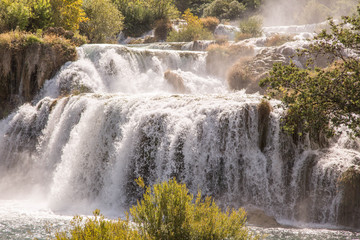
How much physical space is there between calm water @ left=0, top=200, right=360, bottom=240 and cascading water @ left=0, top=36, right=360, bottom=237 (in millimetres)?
914

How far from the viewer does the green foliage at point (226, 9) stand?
47438mm

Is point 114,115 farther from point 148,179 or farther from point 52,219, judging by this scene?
point 52,219

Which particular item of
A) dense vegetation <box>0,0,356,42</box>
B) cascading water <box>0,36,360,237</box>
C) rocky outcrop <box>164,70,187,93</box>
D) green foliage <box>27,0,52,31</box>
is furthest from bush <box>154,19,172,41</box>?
cascading water <box>0,36,360,237</box>

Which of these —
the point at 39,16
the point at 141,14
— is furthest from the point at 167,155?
the point at 141,14

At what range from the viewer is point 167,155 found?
12.1m

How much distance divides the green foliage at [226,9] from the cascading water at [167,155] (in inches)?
1377

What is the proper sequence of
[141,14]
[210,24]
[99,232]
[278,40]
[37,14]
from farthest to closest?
[141,14]
[210,24]
[278,40]
[37,14]
[99,232]

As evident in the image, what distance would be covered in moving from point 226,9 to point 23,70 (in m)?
33.2

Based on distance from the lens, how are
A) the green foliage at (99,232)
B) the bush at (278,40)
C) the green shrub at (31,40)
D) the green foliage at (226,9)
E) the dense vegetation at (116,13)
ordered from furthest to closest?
the green foliage at (226,9) → the bush at (278,40) → the dense vegetation at (116,13) → the green shrub at (31,40) → the green foliage at (99,232)

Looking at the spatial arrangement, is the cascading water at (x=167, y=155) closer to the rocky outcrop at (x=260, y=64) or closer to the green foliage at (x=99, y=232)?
the rocky outcrop at (x=260, y=64)

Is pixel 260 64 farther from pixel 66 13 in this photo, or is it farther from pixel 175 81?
pixel 66 13

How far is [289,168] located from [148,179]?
14.8 ft

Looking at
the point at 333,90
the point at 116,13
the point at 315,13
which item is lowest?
the point at 333,90

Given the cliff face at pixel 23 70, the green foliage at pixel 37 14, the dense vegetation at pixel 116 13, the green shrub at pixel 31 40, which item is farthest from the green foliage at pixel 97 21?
the cliff face at pixel 23 70
